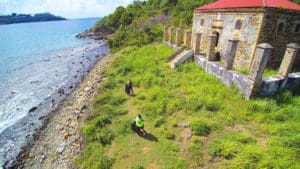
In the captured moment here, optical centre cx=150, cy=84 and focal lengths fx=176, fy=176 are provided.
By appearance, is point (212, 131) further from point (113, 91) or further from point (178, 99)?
point (113, 91)

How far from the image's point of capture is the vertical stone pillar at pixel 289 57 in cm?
927

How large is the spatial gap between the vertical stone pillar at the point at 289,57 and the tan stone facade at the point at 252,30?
2.43 m

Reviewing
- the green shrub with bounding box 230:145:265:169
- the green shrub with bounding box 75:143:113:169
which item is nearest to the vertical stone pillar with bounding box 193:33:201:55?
the green shrub with bounding box 230:145:265:169

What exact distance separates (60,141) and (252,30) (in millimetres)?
13869

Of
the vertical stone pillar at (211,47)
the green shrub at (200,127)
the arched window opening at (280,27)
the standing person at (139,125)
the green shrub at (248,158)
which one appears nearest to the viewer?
the green shrub at (248,158)

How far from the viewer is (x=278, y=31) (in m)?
→ 12.4

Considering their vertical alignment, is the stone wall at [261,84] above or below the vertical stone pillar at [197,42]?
below

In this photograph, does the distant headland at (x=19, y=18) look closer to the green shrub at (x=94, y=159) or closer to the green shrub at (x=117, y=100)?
the green shrub at (x=117, y=100)

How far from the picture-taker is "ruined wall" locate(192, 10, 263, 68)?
464 inches

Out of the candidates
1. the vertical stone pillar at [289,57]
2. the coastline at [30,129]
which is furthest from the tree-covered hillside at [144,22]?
the vertical stone pillar at [289,57]

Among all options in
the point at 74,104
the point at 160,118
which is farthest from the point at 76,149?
the point at 74,104

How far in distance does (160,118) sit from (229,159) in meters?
3.71

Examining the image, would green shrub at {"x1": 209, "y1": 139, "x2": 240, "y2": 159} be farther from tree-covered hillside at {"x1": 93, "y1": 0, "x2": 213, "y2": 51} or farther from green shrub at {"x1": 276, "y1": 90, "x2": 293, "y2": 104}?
tree-covered hillside at {"x1": 93, "y1": 0, "x2": 213, "y2": 51}

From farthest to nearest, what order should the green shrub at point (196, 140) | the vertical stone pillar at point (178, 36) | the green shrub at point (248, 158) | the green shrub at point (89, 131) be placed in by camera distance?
1. the vertical stone pillar at point (178, 36)
2. the green shrub at point (89, 131)
3. the green shrub at point (196, 140)
4. the green shrub at point (248, 158)
